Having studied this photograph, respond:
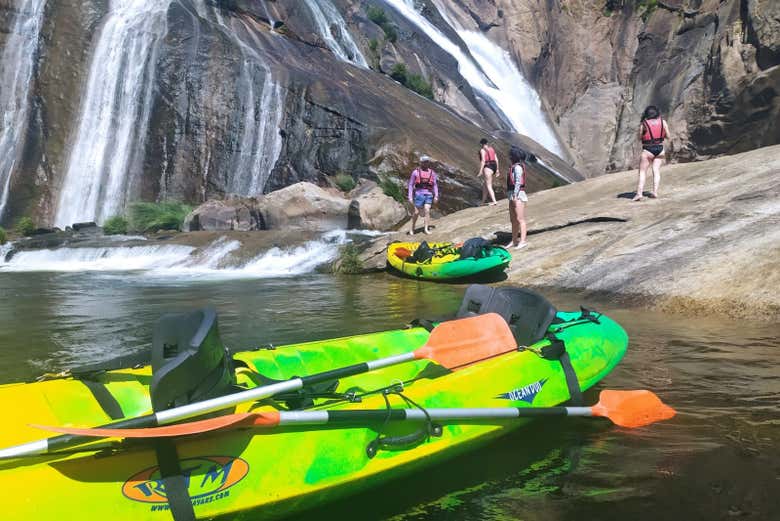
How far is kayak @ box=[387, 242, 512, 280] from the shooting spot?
9555 millimetres

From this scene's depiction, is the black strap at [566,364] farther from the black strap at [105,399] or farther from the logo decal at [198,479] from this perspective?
the black strap at [105,399]

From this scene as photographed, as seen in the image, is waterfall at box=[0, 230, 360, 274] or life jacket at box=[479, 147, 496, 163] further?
waterfall at box=[0, 230, 360, 274]

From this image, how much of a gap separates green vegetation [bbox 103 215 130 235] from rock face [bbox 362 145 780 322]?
34.2 ft

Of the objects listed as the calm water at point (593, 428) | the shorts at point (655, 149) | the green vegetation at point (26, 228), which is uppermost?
the green vegetation at point (26, 228)

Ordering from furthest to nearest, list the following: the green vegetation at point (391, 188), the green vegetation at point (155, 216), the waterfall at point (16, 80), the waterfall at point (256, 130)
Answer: the waterfall at point (16, 80), the waterfall at point (256, 130), the green vegetation at point (155, 216), the green vegetation at point (391, 188)

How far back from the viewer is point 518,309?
15.0 ft

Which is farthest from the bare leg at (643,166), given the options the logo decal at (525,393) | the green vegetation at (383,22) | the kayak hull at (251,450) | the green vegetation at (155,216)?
the green vegetation at (383,22)

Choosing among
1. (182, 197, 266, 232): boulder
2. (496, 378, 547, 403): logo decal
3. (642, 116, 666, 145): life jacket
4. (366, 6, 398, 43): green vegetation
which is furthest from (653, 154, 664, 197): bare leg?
(366, 6, 398, 43): green vegetation

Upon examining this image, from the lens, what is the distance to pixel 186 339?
2.92 meters

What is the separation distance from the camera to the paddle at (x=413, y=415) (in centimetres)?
240

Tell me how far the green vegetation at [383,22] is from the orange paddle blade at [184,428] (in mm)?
34379

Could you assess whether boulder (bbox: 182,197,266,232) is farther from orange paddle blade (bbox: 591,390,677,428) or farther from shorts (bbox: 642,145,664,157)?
orange paddle blade (bbox: 591,390,677,428)

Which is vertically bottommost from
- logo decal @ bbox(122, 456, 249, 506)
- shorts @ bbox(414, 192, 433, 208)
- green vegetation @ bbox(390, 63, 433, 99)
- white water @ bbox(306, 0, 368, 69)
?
logo decal @ bbox(122, 456, 249, 506)

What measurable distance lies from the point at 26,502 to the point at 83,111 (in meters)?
24.8
